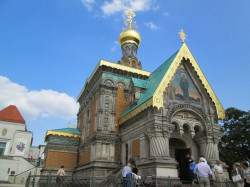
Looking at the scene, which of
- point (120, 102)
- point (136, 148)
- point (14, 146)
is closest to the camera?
point (136, 148)

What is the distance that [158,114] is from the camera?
12.8 metres

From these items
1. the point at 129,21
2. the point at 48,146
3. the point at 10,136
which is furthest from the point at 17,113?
the point at 129,21

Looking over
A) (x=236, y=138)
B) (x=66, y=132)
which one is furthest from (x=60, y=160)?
(x=236, y=138)

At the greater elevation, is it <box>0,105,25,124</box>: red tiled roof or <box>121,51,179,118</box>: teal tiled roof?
<box>0,105,25,124</box>: red tiled roof

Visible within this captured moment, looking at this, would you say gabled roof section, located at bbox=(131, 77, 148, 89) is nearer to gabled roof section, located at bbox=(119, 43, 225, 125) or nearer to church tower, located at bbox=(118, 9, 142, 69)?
gabled roof section, located at bbox=(119, 43, 225, 125)

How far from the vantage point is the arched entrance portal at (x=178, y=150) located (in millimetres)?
14934

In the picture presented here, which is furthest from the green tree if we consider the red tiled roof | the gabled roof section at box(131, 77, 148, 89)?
the red tiled roof

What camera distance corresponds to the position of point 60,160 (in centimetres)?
1892

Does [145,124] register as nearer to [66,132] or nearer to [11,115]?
[66,132]

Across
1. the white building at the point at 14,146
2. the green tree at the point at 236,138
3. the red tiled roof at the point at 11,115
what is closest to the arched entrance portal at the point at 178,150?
the green tree at the point at 236,138

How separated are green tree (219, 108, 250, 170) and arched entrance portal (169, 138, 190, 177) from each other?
813cm

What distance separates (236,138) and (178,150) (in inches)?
417

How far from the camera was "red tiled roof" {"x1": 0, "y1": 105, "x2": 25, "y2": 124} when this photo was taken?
3246 cm

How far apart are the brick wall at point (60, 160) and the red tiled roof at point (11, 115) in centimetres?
1686
